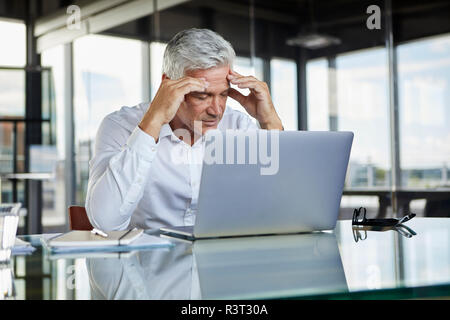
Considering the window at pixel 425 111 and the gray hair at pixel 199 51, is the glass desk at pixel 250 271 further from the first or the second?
the window at pixel 425 111

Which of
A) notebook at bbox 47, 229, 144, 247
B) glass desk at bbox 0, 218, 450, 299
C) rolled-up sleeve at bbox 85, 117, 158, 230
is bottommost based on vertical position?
glass desk at bbox 0, 218, 450, 299

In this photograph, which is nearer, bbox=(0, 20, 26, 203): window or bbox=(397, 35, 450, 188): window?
bbox=(397, 35, 450, 188): window

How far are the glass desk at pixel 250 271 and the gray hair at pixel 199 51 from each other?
2.50 feet

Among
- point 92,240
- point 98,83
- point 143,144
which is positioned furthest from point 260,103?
point 98,83

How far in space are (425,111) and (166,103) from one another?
11.3 ft

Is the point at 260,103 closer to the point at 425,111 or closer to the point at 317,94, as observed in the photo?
the point at 425,111

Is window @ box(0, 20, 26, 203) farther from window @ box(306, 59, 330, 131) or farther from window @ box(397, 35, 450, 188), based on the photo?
window @ box(397, 35, 450, 188)

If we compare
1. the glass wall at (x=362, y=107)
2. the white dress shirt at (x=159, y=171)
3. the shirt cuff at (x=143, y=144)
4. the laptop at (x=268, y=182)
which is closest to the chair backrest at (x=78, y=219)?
the white dress shirt at (x=159, y=171)

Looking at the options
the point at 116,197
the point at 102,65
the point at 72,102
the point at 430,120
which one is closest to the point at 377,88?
the point at 430,120

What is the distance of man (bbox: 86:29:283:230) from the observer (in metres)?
1.59

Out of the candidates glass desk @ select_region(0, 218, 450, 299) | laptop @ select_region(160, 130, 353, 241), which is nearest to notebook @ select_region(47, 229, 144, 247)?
glass desk @ select_region(0, 218, 450, 299)

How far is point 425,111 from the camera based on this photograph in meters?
4.57

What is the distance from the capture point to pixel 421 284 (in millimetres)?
798

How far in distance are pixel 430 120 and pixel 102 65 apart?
3210mm
